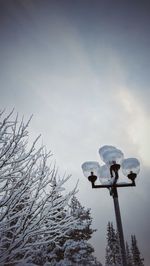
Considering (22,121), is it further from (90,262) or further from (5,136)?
(90,262)

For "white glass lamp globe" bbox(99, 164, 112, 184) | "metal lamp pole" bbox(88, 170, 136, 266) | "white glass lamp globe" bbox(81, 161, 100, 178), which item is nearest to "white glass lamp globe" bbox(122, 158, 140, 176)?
"metal lamp pole" bbox(88, 170, 136, 266)

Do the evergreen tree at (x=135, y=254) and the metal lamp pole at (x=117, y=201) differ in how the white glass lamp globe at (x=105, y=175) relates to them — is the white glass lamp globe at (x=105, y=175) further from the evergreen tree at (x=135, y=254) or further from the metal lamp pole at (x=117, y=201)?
the evergreen tree at (x=135, y=254)

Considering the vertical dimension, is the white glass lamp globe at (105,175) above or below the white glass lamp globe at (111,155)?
below

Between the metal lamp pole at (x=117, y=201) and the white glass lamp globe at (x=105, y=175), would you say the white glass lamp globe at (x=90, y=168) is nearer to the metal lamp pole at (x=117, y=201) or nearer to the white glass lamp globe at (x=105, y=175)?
the metal lamp pole at (x=117, y=201)

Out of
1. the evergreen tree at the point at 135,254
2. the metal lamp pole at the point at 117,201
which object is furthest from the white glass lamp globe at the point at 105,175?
the evergreen tree at the point at 135,254

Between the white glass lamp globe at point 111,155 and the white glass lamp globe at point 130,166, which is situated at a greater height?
the white glass lamp globe at point 111,155

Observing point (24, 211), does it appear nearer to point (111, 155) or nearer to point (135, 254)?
point (111, 155)

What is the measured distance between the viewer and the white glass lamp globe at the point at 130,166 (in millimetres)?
5773

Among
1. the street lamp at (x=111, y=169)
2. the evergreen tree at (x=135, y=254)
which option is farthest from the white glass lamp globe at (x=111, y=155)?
the evergreen tree at (x=135, y=254)

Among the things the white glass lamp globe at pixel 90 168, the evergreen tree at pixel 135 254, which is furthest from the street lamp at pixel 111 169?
the evergreen tree at pixel 135 254

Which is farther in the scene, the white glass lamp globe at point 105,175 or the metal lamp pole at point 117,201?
the white glass lamp globe at point 105,175

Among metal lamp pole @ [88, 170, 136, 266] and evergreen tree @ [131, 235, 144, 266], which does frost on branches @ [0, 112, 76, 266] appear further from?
evergreen tree @ [131, 235, 144, 266]

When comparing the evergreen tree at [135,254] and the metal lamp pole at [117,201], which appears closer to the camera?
the metal lamp pole at [117,201]

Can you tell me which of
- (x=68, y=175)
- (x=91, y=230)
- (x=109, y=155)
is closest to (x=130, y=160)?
(x=109, y=155)
